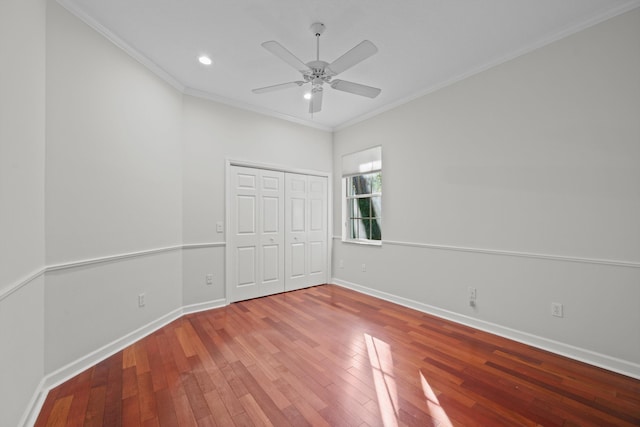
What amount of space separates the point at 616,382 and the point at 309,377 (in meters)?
2.33

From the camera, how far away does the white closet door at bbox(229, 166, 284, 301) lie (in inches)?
146

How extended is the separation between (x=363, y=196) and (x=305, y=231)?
1196 mm

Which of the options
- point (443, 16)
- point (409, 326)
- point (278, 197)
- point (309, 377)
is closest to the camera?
point (309, 377)

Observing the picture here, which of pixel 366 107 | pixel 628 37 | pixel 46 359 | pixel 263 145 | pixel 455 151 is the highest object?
pixel 366 107

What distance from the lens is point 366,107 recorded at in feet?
12.8

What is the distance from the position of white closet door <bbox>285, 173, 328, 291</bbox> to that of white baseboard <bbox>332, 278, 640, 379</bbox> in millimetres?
1513

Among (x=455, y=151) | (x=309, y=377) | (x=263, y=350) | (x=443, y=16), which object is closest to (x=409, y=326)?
(x=309, y=377)

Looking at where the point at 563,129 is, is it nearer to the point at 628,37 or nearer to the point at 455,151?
the point at 628,37

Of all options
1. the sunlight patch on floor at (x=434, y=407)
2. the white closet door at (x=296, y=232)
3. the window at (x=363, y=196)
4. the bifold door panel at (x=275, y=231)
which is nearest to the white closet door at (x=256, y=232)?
the bifold door panel at (x=275, y=231)

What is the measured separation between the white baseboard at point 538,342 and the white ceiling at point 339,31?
9.21 ft

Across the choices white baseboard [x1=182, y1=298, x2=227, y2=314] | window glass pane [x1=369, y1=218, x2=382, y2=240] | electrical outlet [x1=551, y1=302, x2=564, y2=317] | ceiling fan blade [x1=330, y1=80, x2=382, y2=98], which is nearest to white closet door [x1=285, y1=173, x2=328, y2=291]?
window glass pane [x1=369, y1=218, x2=382, y2=240]

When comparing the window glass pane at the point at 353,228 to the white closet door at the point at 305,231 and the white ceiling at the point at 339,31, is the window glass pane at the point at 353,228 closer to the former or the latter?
the white closet door at the point at 305,231

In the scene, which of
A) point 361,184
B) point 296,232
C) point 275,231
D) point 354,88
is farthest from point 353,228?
point 354,88

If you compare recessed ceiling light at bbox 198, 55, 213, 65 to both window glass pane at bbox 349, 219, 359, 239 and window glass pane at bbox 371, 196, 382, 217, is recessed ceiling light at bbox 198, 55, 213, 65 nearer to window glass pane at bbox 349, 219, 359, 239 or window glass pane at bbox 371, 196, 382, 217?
window glass pane at bbox 371, 196, 382, 217
